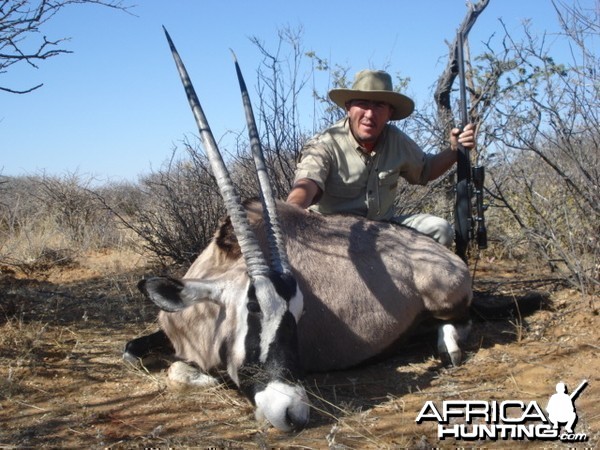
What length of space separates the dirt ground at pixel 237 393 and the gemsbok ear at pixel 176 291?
1.58 feet

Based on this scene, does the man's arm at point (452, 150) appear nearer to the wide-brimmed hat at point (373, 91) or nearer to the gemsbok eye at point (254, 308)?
the wide-brimmed hat at point (373, 91)

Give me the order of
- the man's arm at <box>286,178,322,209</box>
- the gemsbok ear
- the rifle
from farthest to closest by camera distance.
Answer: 1. the rifle
2. the man's arm at <box>286,178,322,209</box>
3. the gemsbok ear

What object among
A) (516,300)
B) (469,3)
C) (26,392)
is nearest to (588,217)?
(516,300)

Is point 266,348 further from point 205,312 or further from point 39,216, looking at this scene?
point 39,216

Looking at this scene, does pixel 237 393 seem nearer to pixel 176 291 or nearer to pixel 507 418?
pixel 176 291

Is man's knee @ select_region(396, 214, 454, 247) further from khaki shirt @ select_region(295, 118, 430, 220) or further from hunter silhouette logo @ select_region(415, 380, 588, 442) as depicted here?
hunter silhouette logo @ select_region(415, 380, 588, 442)

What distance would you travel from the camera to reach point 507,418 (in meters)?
2.68

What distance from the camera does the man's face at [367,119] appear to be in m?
4.42

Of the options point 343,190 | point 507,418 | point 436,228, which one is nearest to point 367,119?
point 343,190

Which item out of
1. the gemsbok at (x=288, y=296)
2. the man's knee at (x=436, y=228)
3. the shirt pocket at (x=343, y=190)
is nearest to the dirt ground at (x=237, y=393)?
the gemsbok at (x=288, y=296)

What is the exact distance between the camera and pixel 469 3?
668cm

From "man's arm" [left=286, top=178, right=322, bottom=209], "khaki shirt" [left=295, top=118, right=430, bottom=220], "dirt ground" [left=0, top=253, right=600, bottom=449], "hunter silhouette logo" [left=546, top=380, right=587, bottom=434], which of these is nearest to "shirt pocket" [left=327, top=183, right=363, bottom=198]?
"khaki shirt" [left=295, top=118, right=430, bottom=220]

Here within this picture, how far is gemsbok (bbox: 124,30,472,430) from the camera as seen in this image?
2.68 m

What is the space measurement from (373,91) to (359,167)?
0.53m
